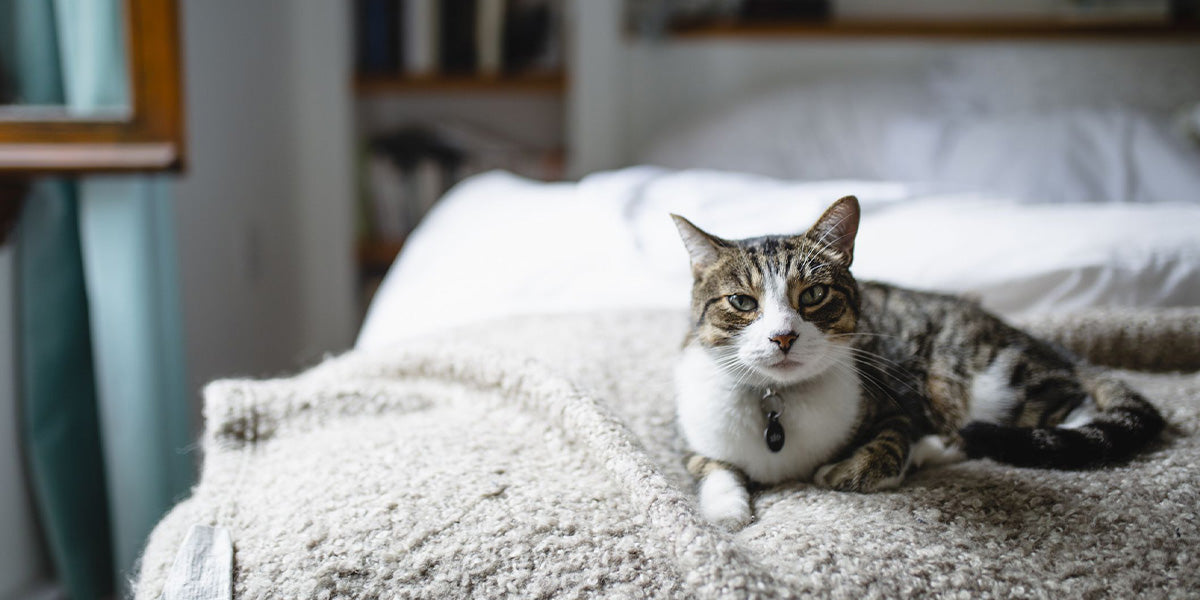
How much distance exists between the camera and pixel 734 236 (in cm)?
111

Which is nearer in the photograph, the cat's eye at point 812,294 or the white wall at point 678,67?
the cat's eye at point 812,294

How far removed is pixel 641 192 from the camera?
1.38 metres

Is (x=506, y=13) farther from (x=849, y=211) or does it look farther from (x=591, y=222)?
(x=849, y=211)

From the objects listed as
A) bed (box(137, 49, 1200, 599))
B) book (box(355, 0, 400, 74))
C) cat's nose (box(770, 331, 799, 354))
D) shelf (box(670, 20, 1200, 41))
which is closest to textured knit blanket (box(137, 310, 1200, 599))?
bed (box(137, 49, 1200, 599))

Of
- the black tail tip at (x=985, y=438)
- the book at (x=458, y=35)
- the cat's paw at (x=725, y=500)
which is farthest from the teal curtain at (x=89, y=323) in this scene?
the black tail tip at (x=985, y=438)

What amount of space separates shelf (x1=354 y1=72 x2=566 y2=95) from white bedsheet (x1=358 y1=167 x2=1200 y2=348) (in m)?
0.70

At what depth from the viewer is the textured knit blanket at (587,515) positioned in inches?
20.6

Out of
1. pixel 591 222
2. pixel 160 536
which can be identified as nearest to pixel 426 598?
pixel 160 536

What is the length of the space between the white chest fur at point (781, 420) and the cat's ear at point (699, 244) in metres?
0.07

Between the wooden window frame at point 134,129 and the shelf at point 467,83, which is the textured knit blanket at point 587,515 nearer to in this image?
the wooden window frame at point 134,129

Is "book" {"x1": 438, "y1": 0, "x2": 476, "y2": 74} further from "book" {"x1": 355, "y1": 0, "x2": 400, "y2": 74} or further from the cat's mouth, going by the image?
the cat's mouth

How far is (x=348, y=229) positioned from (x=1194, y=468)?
2058 mm

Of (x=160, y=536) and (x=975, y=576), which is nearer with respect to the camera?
(x=975, y=576)

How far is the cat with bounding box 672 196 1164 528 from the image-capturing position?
0.63 m
